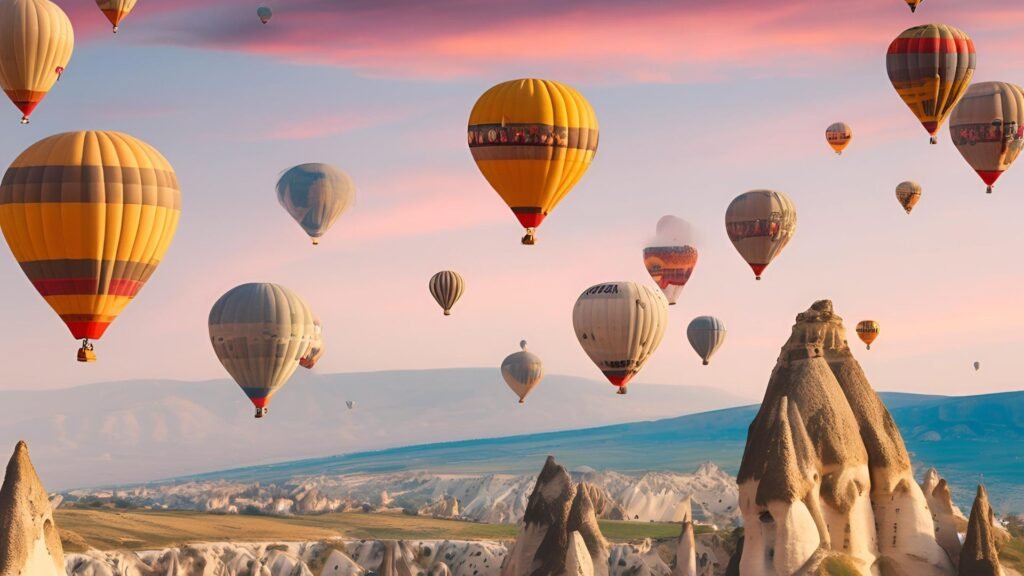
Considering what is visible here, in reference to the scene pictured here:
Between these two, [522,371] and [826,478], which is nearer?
[826,478]

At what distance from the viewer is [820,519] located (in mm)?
60781

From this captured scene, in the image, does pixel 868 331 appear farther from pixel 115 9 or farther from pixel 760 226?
pixel 115 9

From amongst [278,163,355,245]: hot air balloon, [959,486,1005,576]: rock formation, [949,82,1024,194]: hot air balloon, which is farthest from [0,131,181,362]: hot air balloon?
[949,82,1024,194]: hot air balloon

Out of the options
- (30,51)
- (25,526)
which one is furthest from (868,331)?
(25,526)

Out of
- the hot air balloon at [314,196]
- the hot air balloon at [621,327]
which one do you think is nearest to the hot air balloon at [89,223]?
the hot air balloon at [621,327]

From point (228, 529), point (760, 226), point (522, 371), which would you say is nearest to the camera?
point (760, 226)

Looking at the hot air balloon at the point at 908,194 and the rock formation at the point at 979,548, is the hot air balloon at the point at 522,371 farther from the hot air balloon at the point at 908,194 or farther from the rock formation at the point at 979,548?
the rock formation at the point at 979,548

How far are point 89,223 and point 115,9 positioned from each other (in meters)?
25.8

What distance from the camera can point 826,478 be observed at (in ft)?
202

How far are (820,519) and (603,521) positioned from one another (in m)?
139

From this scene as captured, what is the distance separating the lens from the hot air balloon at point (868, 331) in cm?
15000

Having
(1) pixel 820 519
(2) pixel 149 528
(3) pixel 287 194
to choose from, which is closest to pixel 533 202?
(1) pixel 820 519

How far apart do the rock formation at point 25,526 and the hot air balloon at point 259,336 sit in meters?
36.7

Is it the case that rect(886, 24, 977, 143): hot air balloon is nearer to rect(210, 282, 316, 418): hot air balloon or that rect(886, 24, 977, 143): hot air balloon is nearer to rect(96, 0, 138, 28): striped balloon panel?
rect(210, 282, 316, 418): hot air balloon
